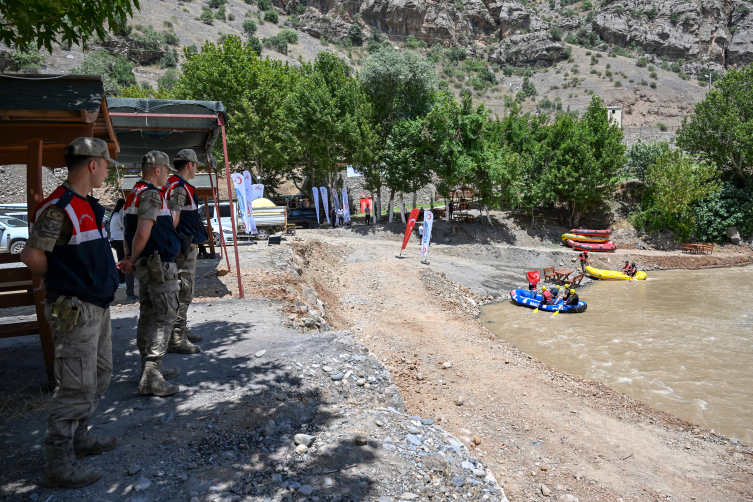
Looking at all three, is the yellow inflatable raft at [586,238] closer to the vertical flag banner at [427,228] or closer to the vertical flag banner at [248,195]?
the vertical flag banner at [427,228]

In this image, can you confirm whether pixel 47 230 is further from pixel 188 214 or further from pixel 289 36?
pixel 289 36

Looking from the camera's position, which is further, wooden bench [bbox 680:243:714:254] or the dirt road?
wooden bench [bbox 680:243:714:254]

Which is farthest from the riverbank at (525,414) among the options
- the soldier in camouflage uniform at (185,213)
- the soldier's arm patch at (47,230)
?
the soldier's arm patch at (47,230)

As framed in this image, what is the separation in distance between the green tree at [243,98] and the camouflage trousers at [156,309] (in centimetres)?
2258

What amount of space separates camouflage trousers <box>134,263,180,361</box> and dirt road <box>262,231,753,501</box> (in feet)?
11.4

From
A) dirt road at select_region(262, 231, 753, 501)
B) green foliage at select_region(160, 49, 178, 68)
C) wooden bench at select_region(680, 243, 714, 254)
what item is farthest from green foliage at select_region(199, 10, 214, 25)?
wooden bench at select_region(680, 243, 714, 254)

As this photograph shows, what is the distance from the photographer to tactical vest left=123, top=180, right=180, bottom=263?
423 centimetres

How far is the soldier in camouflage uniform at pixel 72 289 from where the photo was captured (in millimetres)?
2828

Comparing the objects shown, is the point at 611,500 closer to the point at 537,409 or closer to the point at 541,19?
the point at 537,409

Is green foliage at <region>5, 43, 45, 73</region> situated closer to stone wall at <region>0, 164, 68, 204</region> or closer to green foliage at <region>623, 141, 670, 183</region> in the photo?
stone wall at <region>0, 164, 68, 204</region>

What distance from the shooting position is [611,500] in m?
4.70

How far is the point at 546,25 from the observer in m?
101

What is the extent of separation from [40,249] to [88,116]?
78.6 inches

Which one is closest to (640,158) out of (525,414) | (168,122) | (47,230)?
(525,414)
